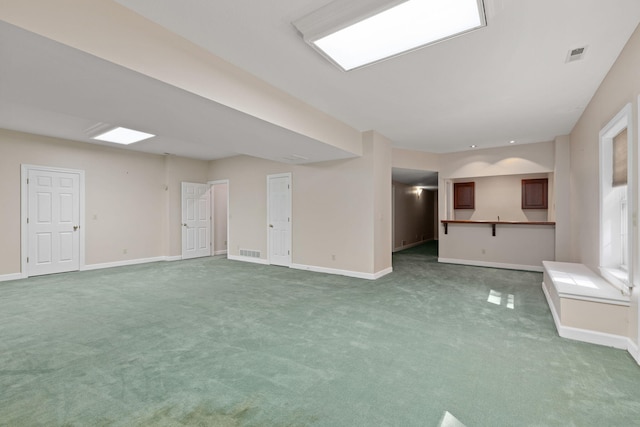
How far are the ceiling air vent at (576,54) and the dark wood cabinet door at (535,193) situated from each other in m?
4.98

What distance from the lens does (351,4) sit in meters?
1.96

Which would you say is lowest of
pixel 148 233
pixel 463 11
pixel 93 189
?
pixel 148 233

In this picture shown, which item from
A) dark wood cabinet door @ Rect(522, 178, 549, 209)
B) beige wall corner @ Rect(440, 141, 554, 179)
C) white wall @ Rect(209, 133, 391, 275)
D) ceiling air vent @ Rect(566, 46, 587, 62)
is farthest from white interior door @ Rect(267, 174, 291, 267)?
dark wood cabinet door @ Rect(522, 178, 549, 209)

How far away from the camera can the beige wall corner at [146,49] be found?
68.4 inches

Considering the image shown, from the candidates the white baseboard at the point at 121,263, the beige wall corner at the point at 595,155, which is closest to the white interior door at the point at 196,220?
the white baseboard at the point at 121,263

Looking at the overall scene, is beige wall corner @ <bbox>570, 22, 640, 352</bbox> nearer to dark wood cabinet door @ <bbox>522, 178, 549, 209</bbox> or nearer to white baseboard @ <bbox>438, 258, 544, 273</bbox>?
white baseboard @ <bbox>438, 258, 544, 273</bbox>

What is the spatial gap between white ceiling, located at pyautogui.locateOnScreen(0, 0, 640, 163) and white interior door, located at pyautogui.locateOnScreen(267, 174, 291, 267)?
6.25ft

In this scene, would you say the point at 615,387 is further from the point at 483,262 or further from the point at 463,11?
the point at 483,262

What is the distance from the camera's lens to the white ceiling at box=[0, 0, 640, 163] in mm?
2064

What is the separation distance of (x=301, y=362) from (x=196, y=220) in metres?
6.59

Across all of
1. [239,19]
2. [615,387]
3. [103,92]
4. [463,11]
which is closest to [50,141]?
[103,92]

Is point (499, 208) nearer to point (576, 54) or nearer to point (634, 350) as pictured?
point (576, 54)

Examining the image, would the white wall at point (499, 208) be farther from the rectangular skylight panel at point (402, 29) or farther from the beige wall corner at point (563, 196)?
the rectangular skylight panel at point (402, 29)

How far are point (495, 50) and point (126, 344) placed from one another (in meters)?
4.27
